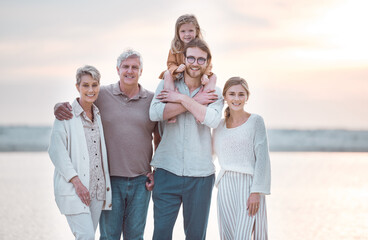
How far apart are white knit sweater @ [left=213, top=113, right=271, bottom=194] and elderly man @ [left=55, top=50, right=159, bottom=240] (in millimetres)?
572

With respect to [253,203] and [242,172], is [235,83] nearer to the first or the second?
[242,172]

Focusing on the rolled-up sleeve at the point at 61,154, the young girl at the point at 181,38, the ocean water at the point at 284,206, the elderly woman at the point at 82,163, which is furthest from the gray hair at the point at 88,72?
the ocean water at the point at 284,206

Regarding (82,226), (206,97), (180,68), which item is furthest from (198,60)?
(82,226)

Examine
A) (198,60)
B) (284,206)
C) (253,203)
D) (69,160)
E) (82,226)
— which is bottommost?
(284,206)

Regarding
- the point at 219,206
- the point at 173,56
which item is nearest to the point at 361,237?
the point at 219,206

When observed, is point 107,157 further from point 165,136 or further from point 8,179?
point 8,179

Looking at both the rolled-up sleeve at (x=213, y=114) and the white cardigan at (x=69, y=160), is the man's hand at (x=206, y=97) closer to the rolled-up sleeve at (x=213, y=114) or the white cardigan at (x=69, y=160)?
the rolled-up sleeve at (x=213, y=114)

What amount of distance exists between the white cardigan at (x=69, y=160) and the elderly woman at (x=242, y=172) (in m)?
0.95

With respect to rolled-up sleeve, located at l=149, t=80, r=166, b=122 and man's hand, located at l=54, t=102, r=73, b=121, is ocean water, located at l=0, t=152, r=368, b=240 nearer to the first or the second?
rolled-up sleeve, located at l=149, t=80, r=166, b=122

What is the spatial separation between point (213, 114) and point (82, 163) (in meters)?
0.92

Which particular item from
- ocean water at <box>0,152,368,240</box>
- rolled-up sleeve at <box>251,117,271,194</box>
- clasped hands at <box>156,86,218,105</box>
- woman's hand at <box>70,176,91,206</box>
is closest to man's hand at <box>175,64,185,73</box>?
clasped hands at <box>156,86,218,105</box>

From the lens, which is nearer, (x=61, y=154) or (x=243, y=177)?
(x=61, y=154)

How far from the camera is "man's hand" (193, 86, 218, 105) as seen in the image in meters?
3.19

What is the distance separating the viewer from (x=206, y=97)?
10.5 feet
